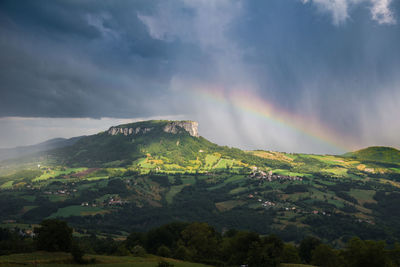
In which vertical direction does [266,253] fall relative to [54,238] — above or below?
below

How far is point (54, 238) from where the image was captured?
182ft

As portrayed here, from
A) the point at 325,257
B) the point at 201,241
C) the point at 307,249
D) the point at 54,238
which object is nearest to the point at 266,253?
the point at 201,241

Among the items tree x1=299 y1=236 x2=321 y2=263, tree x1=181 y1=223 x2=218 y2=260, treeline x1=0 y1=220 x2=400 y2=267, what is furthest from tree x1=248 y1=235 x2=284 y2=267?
tree x1=299 y1=236 x2=321 y2=263

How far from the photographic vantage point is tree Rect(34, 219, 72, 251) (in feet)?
181

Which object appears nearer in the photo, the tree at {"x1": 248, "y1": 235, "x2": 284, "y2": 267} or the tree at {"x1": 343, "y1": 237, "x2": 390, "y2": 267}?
the tree at {"x1": 343, "y1": 237, "x2": 390, "y2": 267}

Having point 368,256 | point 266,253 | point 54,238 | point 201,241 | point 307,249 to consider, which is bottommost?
point 307,249

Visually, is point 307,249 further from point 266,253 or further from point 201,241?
point 266,253

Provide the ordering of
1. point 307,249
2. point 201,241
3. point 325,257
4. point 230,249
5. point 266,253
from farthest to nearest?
point 307,249
point 201,241
point 325,257
point 230,249
point 266,253

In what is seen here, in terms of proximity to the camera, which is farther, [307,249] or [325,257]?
[307,249]

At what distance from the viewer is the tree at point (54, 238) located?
5525 centimetres

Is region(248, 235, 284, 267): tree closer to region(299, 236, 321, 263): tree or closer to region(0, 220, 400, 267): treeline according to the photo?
region(0, 220, 400, 267): treeline

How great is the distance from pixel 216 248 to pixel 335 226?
457 feet

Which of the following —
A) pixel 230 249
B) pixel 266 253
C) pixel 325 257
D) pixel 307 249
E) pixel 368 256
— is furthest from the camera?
pixel 307 249

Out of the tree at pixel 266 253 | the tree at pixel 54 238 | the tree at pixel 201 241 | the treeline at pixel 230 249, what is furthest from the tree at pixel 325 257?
the tree at pixel 54 238
